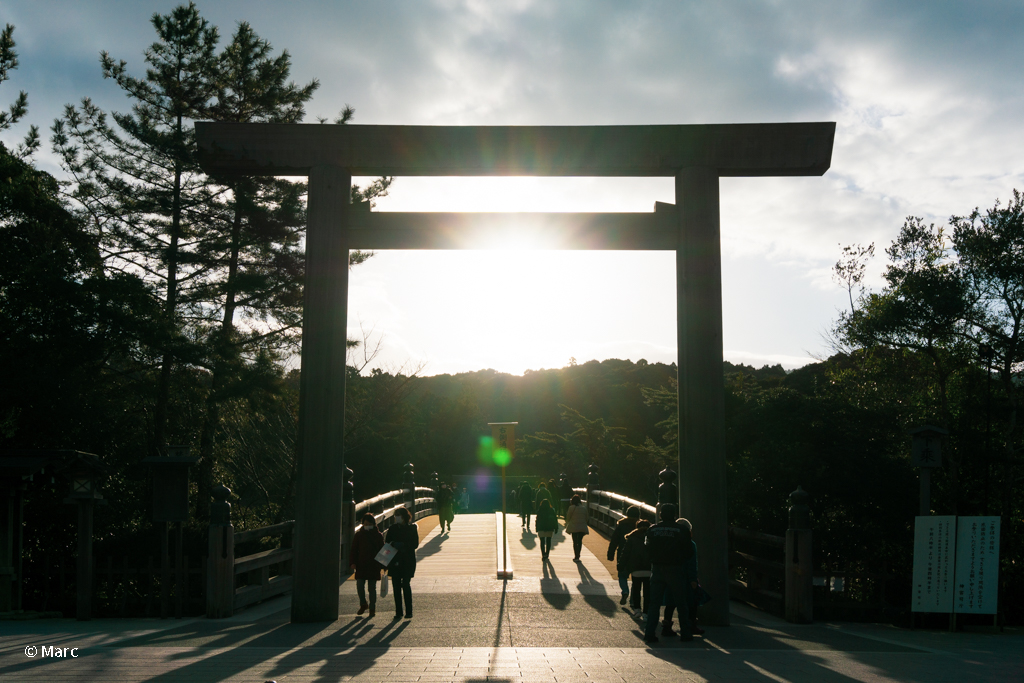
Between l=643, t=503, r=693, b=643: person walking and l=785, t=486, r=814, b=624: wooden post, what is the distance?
2.63 m

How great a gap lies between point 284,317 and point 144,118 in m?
6.46

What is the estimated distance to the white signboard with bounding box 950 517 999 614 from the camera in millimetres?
10859

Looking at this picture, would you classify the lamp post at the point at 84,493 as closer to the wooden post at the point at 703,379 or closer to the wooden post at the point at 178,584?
the wooden post at the point at 178,584

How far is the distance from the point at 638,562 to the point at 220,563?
19.5 ft

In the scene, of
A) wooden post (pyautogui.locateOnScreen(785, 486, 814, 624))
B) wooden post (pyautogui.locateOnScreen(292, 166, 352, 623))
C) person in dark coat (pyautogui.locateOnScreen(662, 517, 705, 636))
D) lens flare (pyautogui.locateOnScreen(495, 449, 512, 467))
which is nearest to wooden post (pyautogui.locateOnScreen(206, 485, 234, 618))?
wooden post (pyautogui.locateOnScreen(292, 166, 352, 623))

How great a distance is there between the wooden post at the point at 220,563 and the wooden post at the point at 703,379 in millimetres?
6502

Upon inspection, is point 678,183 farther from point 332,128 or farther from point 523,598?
point 523,598

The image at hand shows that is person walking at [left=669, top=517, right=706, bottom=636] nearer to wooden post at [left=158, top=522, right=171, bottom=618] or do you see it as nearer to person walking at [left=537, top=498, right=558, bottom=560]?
person walking at [left=537, top=498, right=558, bottom=560]

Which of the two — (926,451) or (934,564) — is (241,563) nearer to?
(934,564)

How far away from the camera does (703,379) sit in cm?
1078

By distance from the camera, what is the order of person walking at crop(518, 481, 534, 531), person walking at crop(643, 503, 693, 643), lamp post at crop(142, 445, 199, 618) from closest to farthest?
1. person walking at crop(643, 503, 693, 643)
2. lamp post at crop(142, 445, 199, 618)
3. person walking at crop(518, 481, 534, 531)

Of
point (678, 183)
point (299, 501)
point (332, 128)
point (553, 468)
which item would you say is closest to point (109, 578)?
point (299, 501)

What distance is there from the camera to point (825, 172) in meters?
11.2

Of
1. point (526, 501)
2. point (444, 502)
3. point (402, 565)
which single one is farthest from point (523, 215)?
point (526, 501)
